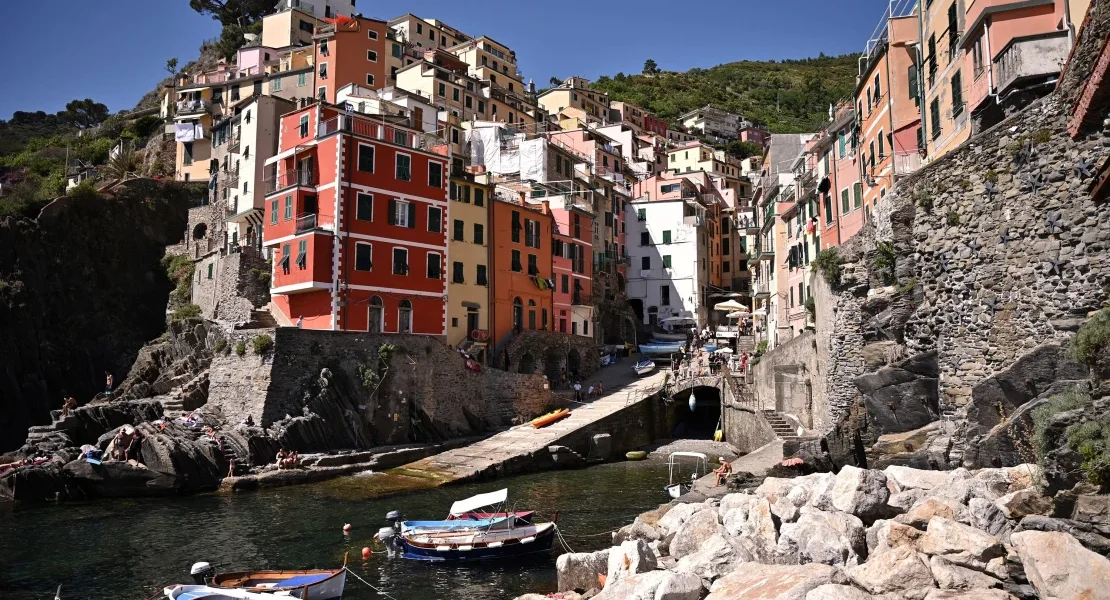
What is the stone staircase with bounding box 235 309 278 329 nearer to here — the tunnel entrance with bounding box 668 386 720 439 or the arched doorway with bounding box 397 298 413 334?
the arched doorway with bounding box 397 298 413 334

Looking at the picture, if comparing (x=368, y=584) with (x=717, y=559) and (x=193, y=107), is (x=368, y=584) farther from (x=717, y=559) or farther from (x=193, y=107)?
(x=193, y=107)

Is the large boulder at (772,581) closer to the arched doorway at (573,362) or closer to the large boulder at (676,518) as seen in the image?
the large boulder at (676,518)

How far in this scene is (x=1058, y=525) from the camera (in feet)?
34.1

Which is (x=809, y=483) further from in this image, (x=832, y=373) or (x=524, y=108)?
(x=524, y=108)

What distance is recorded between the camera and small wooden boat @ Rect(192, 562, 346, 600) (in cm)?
1675

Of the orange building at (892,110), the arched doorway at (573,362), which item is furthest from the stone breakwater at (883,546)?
the arched doorway at (573,362)

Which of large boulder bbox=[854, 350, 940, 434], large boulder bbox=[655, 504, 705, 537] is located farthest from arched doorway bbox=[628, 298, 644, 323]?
large boulder bbox=[655, 504, 705, 537]

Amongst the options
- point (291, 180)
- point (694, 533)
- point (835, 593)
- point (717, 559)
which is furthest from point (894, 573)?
point (291, 180)

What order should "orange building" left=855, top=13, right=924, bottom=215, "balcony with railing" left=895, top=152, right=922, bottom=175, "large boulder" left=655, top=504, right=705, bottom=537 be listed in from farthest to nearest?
"orange building" left=855, top=13, right=924, bottom=215 < "balcony with railing" left=895, top=152, right=922, bottom=175 < "large boulder" left=655, top=504, right=705, bottom=537

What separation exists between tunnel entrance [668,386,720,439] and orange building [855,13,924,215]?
64.6 ft

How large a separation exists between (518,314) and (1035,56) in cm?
3643

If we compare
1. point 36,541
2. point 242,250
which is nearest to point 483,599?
point 36,541

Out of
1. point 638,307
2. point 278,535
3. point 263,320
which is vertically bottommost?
point 278,535

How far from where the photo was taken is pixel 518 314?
169 feet
